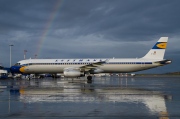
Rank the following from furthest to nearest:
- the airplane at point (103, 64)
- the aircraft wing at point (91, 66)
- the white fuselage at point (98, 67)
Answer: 1. the white fuselage at point (98, 67)
2. the airplane at point (103, 64)
3. the aircraft wing at point (91, 66)

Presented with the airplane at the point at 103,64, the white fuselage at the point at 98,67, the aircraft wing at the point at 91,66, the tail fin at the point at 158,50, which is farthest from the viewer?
the tail fin at the point at 158,50

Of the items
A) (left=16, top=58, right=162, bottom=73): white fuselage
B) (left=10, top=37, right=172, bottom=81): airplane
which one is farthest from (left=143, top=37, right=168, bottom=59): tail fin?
(left=16, top=58, right=162, bottom=73): white fuselage

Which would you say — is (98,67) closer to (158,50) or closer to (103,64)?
(103,64)

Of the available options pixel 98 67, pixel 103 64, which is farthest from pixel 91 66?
pixel 103 64

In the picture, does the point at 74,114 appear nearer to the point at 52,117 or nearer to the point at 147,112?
the point at 52,117

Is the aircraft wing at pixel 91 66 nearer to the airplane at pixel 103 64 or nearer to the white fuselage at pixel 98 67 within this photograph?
the airplane at pixel 103 64

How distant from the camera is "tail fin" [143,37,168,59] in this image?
152 ft

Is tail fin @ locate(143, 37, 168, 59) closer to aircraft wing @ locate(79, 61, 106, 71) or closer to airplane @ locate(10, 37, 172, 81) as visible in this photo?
airplane @ locate(10, 37, 172, 81)

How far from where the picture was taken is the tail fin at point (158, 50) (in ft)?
Result: 152

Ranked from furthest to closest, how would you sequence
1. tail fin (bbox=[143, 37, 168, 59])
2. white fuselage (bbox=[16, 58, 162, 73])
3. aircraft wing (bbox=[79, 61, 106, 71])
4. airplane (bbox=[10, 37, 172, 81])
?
tail fin (bbox=[143, 37, 168, 59]) → white fuselage (bbox=[16, 58, 162, 73]) → airplane (bbox=[10, 37, 172, 81]) → aircraft wing (bbox=[79, 61, 106, 71])

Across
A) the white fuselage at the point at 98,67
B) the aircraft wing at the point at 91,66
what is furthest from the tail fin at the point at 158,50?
the aircraft wing at the point at 91,66

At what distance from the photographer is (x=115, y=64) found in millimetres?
44344

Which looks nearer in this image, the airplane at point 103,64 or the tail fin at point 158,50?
the airplane at point 103,64

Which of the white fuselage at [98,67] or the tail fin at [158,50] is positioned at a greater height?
the tail fin at [158,50]
